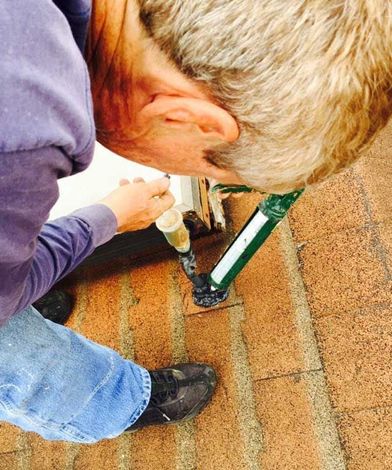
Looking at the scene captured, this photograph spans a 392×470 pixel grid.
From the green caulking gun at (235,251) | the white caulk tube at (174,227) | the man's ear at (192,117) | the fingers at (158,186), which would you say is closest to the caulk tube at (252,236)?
the green caulking gun at (235,251)

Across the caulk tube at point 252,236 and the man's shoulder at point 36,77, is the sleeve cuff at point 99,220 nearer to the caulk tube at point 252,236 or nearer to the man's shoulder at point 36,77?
the caulk tube at point 252,236

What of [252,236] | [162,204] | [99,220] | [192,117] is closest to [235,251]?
[252,236]

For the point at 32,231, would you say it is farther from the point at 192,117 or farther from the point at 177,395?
the point at 177,395

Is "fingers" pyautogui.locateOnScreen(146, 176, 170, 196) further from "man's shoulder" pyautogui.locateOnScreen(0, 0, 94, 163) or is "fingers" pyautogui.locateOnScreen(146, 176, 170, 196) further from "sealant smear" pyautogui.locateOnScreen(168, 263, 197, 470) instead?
"man's shoulder" pyautogui.locateOnScreen(0, 0, 94, 163)

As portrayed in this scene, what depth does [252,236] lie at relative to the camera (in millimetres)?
1360

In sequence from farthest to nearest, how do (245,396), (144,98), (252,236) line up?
(245,396), (252,236), (144,98)

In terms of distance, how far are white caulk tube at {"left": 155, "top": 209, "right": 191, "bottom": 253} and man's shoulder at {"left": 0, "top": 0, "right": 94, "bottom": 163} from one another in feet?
2.82

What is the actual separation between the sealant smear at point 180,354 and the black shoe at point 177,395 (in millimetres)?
45

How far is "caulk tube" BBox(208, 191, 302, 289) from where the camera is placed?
4.19 feet

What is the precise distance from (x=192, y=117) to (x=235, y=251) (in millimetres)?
706

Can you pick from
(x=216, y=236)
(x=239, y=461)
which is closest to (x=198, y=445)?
(x=239, y=461)

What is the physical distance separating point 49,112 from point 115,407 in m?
0.96

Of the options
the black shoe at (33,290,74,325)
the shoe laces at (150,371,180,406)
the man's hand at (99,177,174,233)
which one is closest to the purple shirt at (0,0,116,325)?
the man's hand at (99,177,174,233)

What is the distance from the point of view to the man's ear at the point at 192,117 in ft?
2.43
